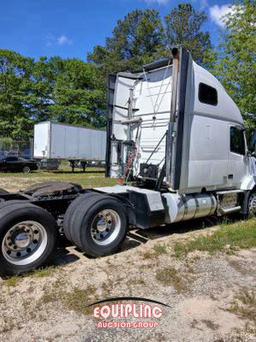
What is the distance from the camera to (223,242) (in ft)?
18.3

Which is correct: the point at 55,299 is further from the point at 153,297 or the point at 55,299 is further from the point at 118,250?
the point at 118,250

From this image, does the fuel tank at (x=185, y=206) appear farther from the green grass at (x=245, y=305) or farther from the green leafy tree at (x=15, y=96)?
the green leafy tree at (x=15, y=96)

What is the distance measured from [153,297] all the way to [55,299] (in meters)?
1.22

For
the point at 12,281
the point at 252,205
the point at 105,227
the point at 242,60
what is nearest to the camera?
the point at 12,281

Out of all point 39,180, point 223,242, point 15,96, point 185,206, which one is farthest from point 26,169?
point 15,96

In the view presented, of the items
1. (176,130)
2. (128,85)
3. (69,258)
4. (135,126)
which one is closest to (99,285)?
(69,258)

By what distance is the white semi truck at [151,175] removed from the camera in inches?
165

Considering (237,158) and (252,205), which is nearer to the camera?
(237,158)

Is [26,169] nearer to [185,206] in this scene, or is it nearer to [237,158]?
[237,158]

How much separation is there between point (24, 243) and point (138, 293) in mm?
1774

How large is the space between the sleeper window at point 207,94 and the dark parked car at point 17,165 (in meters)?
17.1

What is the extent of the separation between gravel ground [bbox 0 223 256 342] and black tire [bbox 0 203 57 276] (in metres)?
0.16

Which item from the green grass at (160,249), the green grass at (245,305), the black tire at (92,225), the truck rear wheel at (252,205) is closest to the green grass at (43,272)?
the black tire at (92,225)

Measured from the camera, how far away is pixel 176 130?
558cm
